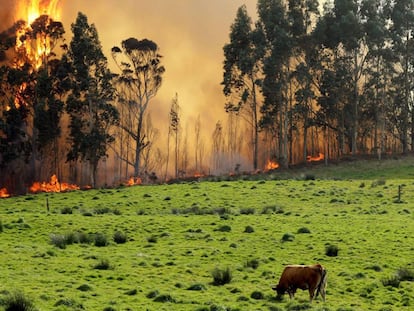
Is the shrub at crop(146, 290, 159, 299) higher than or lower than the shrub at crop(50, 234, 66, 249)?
lower

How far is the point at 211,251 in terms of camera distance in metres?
30.2

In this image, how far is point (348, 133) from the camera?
98875 millimetres

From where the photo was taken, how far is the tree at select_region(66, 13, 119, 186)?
265ft

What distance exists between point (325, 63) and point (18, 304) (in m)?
84.2

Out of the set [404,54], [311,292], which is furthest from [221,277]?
[404,54]

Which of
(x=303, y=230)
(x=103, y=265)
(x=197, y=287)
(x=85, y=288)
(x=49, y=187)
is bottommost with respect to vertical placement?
(x=197, y=287)

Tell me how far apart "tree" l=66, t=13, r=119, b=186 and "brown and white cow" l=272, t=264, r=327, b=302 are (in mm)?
59972

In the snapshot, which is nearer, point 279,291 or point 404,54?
point 279,291

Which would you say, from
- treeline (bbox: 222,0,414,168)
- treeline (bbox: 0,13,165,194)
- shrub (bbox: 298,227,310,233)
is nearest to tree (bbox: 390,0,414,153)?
treeline (bbox: 222,0,414,168)

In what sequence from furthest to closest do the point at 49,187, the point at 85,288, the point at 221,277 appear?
the point at 49,187 → the point at 221,277 → the point at 85,288

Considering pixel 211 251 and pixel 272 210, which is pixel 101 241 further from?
pixel 272 210

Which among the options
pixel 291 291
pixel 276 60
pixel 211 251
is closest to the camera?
pixel 291 291

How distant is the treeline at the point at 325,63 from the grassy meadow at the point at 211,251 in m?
38.9

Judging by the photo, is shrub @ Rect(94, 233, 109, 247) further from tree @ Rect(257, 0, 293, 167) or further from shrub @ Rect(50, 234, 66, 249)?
tree @ Rect(257, 0, 293, 167)
